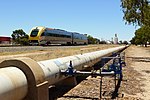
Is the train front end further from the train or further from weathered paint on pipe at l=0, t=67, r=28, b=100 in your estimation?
weathered paint on pipe at l=0, t=67, r=28, b=100

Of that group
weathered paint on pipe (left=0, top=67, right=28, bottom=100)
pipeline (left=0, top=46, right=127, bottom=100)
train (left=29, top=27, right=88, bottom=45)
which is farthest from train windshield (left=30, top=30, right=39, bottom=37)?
weathered paint on pipe (left=0, top=67, right=28, bottom=100)

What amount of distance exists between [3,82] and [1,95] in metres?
0.28

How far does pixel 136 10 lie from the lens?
30.1 metres

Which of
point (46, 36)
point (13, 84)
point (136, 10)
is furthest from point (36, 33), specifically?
point (13, 84)

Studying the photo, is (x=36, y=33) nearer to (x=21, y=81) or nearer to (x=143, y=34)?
(x=143, y=34)

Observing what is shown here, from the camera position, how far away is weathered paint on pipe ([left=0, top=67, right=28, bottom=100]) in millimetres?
4912

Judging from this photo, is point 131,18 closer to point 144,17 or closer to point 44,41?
point 144,17

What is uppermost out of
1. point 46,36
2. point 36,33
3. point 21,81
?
point 36,33

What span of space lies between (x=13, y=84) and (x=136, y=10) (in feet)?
87.5

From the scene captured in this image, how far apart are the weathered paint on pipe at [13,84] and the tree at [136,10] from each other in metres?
25.1

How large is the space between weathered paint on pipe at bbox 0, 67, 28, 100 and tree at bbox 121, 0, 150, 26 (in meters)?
25.1

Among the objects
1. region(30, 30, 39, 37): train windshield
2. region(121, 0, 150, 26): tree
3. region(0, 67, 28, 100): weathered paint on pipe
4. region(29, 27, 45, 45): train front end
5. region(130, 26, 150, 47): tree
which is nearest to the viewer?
region(0, 67, 28, 100): weathered paint on pipe

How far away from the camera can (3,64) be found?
628 cm

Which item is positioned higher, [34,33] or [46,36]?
[34,33]
